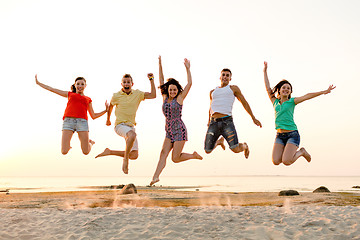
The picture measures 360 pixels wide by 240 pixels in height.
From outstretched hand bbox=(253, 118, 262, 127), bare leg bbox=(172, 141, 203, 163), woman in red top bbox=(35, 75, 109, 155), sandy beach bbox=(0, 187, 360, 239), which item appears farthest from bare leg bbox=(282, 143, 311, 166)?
woman in red top bbox=(35, 75, 109, 155)

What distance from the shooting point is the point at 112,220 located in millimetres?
10555

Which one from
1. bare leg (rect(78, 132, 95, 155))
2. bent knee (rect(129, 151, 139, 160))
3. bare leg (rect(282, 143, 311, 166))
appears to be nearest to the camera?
bare leg (rect(282, 143, 311, 166))

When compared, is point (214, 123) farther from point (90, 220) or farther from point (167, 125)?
→ point (90, 220)

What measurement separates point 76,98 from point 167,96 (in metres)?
2.91

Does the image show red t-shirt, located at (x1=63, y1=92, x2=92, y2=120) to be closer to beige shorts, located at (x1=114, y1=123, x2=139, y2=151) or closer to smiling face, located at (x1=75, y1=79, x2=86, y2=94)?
smiling face, located at (x1=75, y1=79, x2=86, y2=94)

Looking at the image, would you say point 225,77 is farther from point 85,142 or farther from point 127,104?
point 85,142

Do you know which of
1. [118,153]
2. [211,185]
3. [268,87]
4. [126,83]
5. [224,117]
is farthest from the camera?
[211,185]

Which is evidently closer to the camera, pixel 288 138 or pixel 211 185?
Result: pixel 288 138

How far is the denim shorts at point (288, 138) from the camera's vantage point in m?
10.1

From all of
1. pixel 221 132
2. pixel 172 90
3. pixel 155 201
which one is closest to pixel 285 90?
pixel 221 132

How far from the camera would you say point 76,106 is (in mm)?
10852

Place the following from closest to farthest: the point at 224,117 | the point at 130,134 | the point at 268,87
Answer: the point at 130,134 → the point at 224,117 → the point at 268,87

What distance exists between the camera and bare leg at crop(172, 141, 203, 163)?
387 inches

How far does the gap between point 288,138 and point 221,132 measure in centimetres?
193
